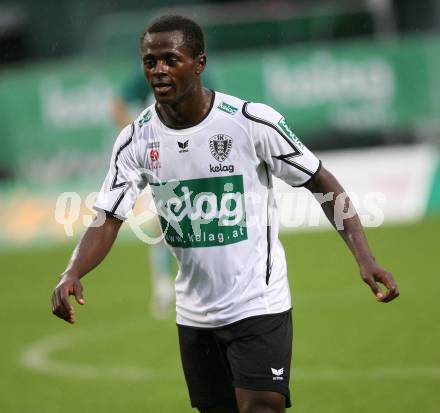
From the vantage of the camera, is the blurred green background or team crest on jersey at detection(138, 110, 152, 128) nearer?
team crest on jersey at detection(138, 110, 152, 128)

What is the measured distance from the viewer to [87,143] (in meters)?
18.3

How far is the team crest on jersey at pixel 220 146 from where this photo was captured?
207 inches

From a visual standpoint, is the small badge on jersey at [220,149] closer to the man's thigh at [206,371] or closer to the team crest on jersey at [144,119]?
the team crest on jersey at [144,119]

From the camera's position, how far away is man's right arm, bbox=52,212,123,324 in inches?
200

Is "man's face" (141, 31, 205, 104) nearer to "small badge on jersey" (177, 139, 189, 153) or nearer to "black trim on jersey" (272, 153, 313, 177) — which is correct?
"small badge on jersey" (177, 139, 189, 153)

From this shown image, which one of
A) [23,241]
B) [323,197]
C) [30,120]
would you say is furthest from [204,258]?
[30,120]

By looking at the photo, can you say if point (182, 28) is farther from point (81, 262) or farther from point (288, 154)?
point (81, 262)

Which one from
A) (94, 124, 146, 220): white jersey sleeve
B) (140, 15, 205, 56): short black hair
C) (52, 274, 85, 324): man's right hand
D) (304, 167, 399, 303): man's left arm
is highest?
(140, 15, 205, 56): short black hair

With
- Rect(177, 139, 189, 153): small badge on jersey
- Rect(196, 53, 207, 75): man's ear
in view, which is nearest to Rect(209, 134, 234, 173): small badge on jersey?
Rect(177, 139, 189, 153): small badge on jersey

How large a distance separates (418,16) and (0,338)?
422 inches

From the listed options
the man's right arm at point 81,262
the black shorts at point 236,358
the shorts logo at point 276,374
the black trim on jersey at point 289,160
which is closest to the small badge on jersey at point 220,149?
the black trim on jersey at point 289,160

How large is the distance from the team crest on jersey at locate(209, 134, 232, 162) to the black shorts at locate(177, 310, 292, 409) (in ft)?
2.62

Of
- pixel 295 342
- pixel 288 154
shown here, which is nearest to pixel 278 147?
pixel 288 154

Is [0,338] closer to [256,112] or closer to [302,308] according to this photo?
[302,308]
